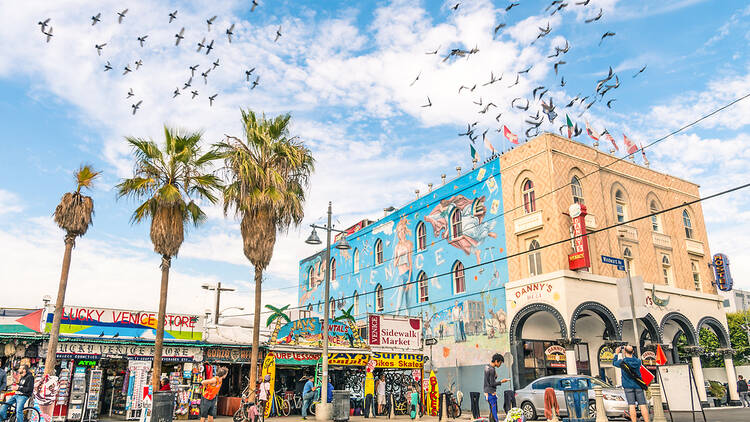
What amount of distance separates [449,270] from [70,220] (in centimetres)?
2139

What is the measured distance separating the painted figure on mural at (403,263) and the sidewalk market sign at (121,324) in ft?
54.0

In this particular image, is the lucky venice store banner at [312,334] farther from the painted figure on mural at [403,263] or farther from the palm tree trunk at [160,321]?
the painted figure on mural at [403,263]

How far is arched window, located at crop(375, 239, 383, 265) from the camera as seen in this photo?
40.0 m

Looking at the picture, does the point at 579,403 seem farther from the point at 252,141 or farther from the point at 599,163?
the point at 599,163

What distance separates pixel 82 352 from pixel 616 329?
78.5 feet

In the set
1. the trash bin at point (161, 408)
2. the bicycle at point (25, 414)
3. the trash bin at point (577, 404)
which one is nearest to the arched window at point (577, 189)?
the trash bin at point (577, 404)

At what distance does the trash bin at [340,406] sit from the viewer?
1873cm

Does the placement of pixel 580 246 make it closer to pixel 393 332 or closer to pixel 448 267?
pixel 448 267

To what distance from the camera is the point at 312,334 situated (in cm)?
2264

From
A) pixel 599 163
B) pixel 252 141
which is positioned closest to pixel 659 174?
pixel 599 163

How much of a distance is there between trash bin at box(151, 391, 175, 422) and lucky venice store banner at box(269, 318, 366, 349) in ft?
26.1

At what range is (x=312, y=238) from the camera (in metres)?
21.4

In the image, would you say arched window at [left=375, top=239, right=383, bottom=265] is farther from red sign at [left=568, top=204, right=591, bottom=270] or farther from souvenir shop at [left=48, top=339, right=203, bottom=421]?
souvenir shop at [left=48, top=339, right=203, bottom=421]

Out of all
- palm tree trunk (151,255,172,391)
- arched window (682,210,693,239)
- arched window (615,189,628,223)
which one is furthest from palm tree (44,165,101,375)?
arched window (682,210,693,239)
